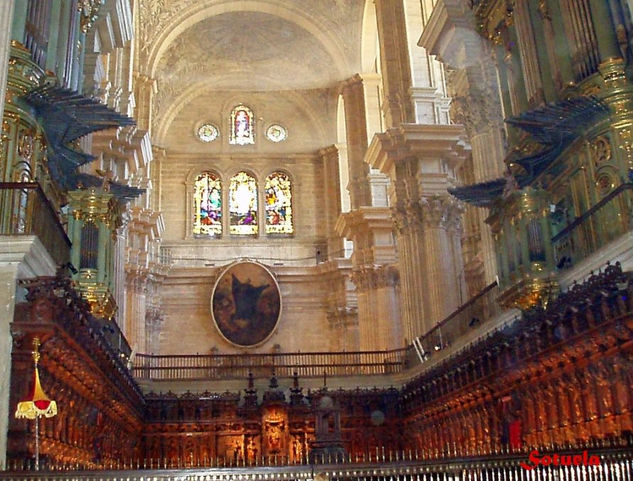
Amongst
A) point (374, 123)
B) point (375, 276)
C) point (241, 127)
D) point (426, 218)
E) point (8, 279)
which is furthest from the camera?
point (241, 127)

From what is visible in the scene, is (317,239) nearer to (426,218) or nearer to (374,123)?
(374,123)

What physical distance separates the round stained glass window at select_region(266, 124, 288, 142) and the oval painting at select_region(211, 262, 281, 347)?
7.33 m

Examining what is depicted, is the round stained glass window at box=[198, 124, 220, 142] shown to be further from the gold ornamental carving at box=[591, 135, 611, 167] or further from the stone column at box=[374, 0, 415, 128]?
the gold ornamental carving at box=[591, 135, 611, 167]

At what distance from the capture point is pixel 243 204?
39.1 m

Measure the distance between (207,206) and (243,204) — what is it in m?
1.77

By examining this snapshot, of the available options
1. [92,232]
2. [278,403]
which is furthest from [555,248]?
[278,403]

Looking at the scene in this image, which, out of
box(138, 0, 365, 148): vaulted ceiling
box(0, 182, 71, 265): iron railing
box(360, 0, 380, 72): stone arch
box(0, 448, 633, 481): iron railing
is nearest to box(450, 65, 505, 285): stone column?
box(0, 448, 633, 481): iron railing

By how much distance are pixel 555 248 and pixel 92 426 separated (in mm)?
8158

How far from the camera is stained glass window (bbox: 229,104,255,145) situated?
131 feet

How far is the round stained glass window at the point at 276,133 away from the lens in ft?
132

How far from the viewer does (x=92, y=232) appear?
12.3 meters

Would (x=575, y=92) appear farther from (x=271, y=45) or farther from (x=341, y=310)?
(x=271, y=45)

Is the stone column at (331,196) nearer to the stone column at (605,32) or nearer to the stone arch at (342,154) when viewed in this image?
the stone arch at (342,154)

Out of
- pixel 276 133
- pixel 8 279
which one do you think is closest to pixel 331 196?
pixel 276 133
